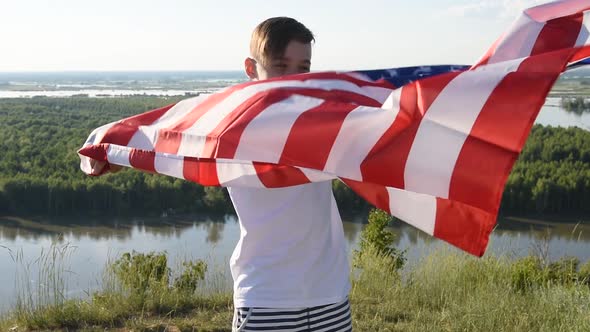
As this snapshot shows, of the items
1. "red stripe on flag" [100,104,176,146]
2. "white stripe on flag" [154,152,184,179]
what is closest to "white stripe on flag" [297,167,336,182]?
"white stripe on flag" [154,152,184,179]

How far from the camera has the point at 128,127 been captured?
5.63 feet

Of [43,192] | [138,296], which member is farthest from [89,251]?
[138,296]

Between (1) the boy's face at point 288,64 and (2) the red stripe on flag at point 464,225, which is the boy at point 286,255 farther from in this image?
(2) the red stripe on flag at point 464,225

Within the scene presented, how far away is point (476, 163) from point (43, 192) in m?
23.2

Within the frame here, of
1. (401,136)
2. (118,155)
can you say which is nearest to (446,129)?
(401,136)

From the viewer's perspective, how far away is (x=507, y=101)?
1.17 meters

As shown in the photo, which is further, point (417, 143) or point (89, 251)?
point (89, 251)

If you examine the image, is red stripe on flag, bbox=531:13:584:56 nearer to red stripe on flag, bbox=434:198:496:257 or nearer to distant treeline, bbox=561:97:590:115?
red stripe on flag, bbox=434:198:496:257

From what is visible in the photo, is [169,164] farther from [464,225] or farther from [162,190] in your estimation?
[162,190]

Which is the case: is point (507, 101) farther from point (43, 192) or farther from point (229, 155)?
point (43, 192)

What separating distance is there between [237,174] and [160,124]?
0.27m

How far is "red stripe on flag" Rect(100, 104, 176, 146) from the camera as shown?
1696mm

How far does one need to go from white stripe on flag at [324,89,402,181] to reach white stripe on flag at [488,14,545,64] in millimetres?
330

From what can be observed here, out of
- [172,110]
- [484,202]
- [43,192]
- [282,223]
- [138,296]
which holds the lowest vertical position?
[43,192]
